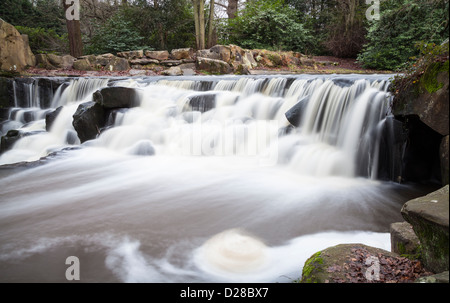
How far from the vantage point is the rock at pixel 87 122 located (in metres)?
8.45

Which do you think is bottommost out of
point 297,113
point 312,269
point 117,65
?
point 312,269

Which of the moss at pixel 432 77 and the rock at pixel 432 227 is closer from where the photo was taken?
the rock at pixel 432 227

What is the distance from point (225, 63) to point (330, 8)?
13.3 metres

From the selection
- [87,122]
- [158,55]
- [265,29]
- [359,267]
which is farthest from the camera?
[265,29]

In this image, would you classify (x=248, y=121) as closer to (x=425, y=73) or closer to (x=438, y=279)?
(x=425, y=73)

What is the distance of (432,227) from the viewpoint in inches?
87.9

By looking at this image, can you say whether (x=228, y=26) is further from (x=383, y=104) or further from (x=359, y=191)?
(x=359, y=191)

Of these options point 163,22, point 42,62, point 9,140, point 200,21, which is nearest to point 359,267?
point 9,140

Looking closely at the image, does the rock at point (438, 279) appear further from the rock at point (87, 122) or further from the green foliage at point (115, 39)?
the green foliage at point (115, 39)

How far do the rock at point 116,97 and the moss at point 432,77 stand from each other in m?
7.64

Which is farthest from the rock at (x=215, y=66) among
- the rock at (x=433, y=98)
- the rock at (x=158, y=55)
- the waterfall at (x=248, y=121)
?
the rock at (x=433, y=98)

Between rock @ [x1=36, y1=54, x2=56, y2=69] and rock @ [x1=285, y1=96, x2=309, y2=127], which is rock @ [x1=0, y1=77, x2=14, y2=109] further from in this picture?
rock @ [x1=285, y1=96, x2=309, y2=127]

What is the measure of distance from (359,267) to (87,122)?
7.89m
